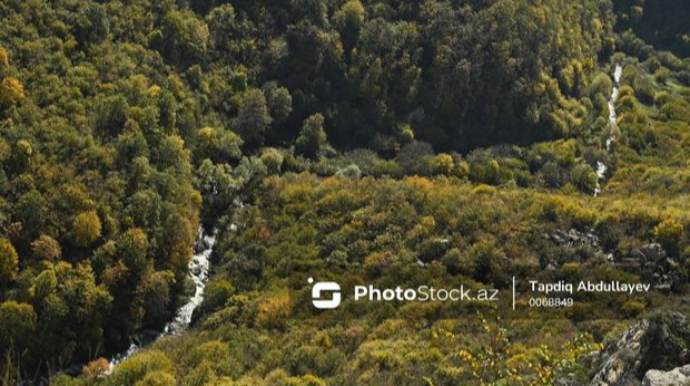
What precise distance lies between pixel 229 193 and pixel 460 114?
48.2 meters

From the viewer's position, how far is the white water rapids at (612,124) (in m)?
129

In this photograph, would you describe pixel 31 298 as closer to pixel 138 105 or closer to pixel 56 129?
pixel 56 129

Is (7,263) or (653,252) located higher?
(653,252)

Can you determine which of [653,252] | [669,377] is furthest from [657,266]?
[669,377]

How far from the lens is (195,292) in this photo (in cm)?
9144

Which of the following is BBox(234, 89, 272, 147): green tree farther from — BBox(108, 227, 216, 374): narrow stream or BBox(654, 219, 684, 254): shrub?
BBox(654, 219, 684, 254): shrub

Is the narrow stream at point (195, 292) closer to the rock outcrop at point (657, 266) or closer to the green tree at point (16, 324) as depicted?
the green tree at point (16, 324)

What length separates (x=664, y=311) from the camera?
123 feet

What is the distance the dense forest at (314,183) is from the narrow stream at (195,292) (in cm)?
115

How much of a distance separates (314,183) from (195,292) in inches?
983

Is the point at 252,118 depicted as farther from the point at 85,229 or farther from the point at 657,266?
the point at 657,266

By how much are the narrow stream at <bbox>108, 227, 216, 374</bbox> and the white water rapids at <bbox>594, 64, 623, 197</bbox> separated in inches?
2474

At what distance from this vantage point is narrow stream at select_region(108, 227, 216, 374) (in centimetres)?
8219

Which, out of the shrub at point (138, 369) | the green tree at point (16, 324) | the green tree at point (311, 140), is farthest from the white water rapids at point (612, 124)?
the green tree at point (16, 324)
